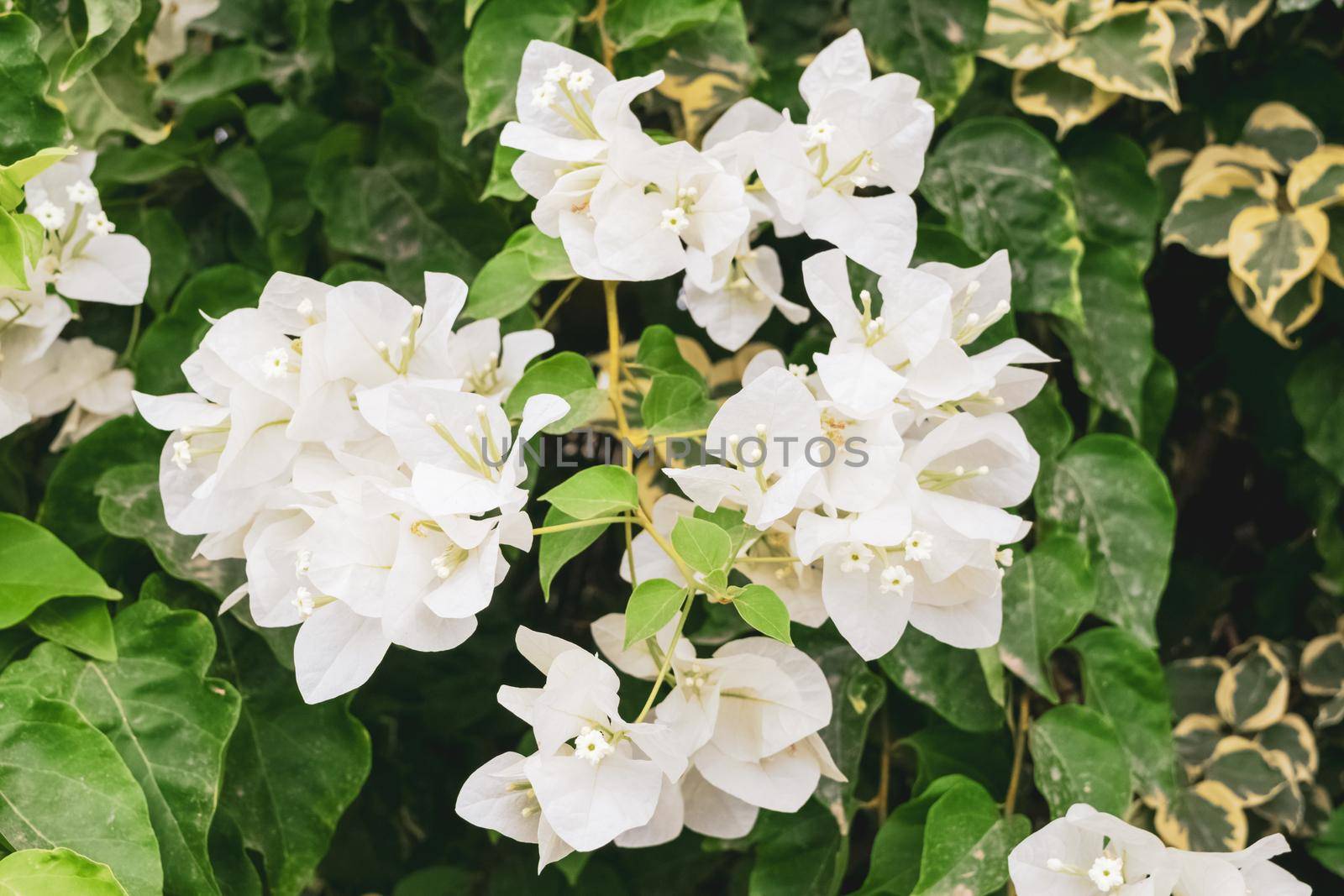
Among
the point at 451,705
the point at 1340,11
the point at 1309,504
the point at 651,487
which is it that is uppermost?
the point at 1340,11

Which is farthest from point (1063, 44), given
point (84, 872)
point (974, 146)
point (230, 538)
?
point (84, 872)

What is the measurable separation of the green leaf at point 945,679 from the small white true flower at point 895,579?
196 millimetres

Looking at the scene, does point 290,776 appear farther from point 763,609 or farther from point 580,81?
point 580,81

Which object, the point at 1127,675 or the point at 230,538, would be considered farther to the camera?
the point at 1127,675

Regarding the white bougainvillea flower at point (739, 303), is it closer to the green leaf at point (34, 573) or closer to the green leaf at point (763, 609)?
the green leaf at point (763, 609)

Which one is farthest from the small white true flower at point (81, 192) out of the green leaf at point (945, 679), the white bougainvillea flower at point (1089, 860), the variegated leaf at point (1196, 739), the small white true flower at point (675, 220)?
the variegated leaf at point (1196, 739)

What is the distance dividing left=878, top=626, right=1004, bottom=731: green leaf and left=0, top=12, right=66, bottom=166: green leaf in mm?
729

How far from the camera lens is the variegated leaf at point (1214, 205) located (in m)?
1.02

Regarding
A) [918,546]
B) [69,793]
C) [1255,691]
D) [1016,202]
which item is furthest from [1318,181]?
[69,793]

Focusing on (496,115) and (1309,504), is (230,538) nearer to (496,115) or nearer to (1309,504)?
(496,115)

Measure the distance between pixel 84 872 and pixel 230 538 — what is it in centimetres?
21

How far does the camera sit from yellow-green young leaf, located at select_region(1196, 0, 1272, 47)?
100 centimetres

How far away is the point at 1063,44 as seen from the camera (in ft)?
3.30

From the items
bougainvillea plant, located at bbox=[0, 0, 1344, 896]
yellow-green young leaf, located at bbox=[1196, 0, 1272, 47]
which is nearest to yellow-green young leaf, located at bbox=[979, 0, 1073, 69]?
bougainvillea plant, located at bbox=[0, 0, 1344, 896]
